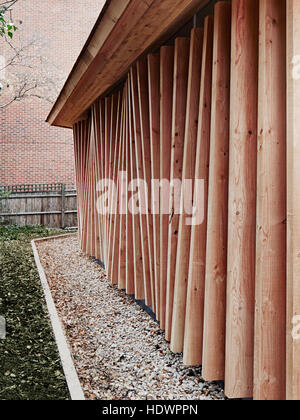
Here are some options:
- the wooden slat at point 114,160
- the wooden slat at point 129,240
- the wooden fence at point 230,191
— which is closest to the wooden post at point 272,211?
the wooden fence at point 230,191

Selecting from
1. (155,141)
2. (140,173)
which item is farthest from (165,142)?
(140,173)

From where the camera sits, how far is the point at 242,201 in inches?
92.0

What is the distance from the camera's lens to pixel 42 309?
434 centimetres

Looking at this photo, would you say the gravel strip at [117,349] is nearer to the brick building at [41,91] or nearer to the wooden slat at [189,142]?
the wooden slat at [189,142]

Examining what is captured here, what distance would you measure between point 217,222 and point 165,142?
1128 mm

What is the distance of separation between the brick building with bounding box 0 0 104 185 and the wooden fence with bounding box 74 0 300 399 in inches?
408

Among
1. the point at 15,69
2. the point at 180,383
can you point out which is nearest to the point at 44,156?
the point at 15,69

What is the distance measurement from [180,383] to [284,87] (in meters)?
2.11

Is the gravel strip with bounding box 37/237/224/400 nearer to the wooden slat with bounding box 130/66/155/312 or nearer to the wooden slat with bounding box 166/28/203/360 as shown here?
the wooden slat with bounding box 130/66/155/312

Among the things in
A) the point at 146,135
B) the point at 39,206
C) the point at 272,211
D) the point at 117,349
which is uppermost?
the point at 146,135

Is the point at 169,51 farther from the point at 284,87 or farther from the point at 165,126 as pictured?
the point at 284,87

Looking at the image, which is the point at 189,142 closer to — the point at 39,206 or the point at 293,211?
the point at 293,211

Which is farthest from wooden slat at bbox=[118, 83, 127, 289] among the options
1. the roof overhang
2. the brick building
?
the brick building

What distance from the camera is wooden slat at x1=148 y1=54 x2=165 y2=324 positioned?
12.0ft
